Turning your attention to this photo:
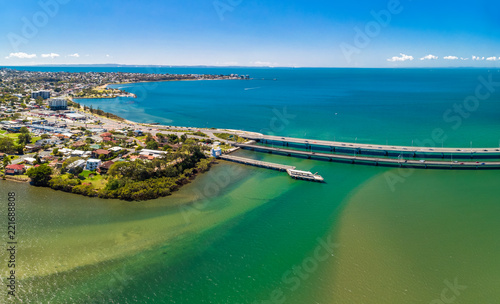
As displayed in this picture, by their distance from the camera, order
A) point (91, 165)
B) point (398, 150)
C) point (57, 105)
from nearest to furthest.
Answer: point (91, 165) → point (398, 150) → point (57, 105)

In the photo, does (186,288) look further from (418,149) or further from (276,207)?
(418,149)

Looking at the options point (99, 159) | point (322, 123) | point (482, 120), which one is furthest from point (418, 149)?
point (99, 159)

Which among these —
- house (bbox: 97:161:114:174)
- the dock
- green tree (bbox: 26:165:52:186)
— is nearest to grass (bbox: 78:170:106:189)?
house (bbox: 97:161:114:174)

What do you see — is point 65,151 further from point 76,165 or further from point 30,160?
point 76,165

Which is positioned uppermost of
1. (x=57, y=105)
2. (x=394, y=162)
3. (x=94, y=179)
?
(x=57, y=105)

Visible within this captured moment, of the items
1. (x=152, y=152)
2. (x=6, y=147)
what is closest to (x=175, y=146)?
(x=152, y=152)

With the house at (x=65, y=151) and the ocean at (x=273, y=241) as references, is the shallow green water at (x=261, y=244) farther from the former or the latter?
the house at (x=65, y=151)

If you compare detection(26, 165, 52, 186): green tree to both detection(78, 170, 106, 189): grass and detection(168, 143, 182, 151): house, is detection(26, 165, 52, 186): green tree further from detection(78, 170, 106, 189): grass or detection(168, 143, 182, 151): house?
detection(168, 143, 182, 151): house

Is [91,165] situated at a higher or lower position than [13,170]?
higher
